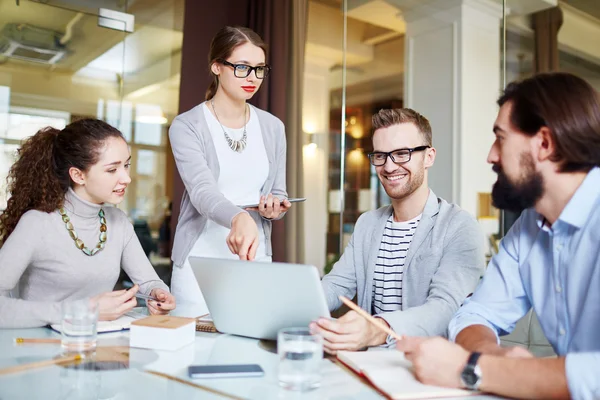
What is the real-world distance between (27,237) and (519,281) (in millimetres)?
1394

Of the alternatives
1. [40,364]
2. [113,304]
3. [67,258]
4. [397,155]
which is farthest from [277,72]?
[40,364]

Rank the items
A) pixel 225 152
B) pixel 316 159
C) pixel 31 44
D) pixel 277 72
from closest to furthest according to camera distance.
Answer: pixel 225 152, pixel 31 44, pixel 277 72, pixel 316 159

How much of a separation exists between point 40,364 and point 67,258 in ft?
2.35

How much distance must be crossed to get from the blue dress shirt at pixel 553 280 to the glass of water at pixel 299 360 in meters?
0.42

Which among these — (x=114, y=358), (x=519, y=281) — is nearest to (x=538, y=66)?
(x=519, y=281)

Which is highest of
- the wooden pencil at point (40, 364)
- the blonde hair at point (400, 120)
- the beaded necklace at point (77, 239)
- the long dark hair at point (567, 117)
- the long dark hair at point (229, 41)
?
the long dark hair at point (229, 41)

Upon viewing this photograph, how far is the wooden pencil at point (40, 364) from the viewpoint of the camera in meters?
1.04

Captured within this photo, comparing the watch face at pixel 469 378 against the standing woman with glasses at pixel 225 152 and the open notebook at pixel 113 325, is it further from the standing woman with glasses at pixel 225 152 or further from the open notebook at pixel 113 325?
the standing woman with glasses at pixel 225 152

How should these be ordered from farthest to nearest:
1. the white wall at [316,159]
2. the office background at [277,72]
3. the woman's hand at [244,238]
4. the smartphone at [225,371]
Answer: the white wall at [316,159] → the office background at [277,72] → the woman's hand at [244,238] → the smartphone at [225,371]

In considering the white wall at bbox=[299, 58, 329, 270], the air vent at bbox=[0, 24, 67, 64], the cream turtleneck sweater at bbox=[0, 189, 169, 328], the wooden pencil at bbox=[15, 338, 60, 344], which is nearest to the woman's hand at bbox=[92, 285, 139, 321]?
the wooden pencil at bbox=[15, 338, 60, 344]

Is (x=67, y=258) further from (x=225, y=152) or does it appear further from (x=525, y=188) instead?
(x=525, y=188)

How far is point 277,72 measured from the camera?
13.2ft

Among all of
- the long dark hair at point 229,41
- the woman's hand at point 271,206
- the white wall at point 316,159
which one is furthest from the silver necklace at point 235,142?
the white wall at point 316,159

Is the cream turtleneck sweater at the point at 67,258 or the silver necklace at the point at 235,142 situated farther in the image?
the silver necklace at the point at 235,142
